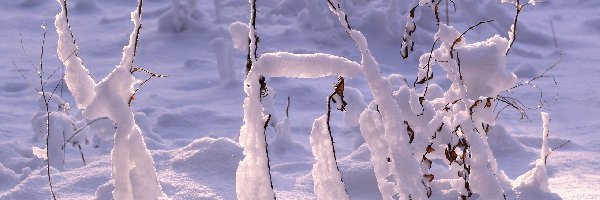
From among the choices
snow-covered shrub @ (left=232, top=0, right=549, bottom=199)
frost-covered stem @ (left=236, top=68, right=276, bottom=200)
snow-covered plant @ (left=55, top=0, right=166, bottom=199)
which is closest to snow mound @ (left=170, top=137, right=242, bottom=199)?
snow-covered shrub @ (left=232, top=0, right=549, bottom=199)

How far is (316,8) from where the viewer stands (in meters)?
6.98

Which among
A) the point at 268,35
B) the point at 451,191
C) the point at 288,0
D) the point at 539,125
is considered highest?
the point at 288,0

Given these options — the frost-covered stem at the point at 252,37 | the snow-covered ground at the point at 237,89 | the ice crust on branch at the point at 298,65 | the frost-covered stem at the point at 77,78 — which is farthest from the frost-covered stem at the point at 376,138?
the snow-covered ground at the point at 237,89

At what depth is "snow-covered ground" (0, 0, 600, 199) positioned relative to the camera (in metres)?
2.88

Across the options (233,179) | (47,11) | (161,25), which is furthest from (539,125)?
(47,11)

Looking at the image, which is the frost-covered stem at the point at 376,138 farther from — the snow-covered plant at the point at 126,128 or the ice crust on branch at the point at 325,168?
the snow-covered plant at the point at 126,128

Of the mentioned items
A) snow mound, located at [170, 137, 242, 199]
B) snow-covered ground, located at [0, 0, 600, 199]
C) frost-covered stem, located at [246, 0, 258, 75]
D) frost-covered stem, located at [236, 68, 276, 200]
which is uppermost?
snow-covered ground, located at [0, 0, 600, 199]

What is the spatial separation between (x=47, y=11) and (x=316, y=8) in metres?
3.11

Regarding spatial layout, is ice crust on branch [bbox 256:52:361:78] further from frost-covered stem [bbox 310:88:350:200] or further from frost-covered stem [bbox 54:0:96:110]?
frost-covered stem [bbox 54:0:96:110]

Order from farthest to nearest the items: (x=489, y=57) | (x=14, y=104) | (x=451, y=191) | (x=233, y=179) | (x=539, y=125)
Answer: (x=14, y=104) → (x=539, y=125) → (x=233, y=179) → (x=451, y=191) → (x=489, y=57)

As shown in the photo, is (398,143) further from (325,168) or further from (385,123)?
(325,168)

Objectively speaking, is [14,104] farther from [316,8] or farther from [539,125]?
[539,125]

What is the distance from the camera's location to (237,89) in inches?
212

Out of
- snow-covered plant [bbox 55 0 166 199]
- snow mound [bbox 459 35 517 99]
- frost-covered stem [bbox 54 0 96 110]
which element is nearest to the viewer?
snow-covered plant [bbox 55 0 166 199]
